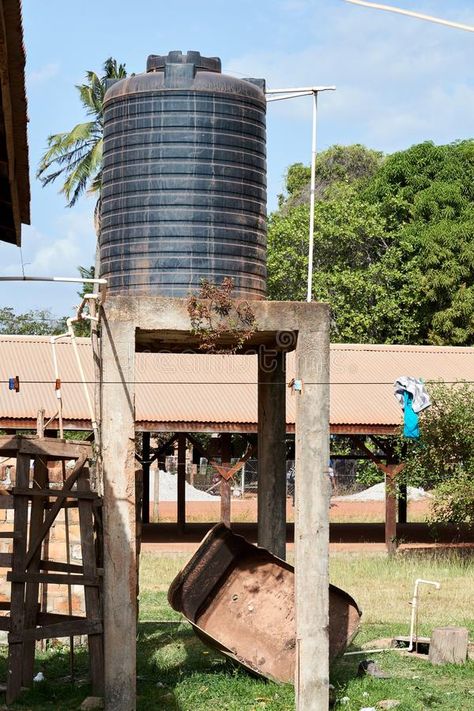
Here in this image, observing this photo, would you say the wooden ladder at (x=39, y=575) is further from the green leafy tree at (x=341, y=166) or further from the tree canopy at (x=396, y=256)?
the green leafy tree at (x=341, y=166)

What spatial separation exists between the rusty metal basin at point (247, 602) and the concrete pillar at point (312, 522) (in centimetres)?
76

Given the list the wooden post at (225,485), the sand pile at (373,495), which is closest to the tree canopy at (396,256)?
the sand pile at (373,495)

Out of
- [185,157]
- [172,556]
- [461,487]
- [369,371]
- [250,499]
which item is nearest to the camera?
[185,157]

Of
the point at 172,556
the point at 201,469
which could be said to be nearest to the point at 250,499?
the point at 201,469

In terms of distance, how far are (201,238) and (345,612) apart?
12.4 ft

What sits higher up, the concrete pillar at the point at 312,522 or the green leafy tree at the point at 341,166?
the green leafy tree at the point at 341,166

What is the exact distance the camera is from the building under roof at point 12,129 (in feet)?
20.0

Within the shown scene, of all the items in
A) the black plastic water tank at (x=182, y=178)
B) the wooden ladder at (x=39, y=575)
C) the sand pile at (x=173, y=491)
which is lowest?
the sand pile at (x=173, y=491)

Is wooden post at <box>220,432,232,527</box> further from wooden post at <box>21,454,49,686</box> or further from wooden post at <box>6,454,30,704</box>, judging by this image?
wooden post at <box>6,454,30,704</box>

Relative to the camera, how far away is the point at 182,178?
9305 mm

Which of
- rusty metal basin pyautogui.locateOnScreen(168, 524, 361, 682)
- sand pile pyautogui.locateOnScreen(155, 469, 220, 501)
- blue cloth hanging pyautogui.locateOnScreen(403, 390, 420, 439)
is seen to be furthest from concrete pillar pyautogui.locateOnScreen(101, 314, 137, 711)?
sand pile pyautogui.locateOnScreen(155, 469, 220, 501)

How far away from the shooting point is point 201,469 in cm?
4625

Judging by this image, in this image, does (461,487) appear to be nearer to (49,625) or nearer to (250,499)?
(49,625)

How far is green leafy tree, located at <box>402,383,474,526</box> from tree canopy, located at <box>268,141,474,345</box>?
39.3 ft
